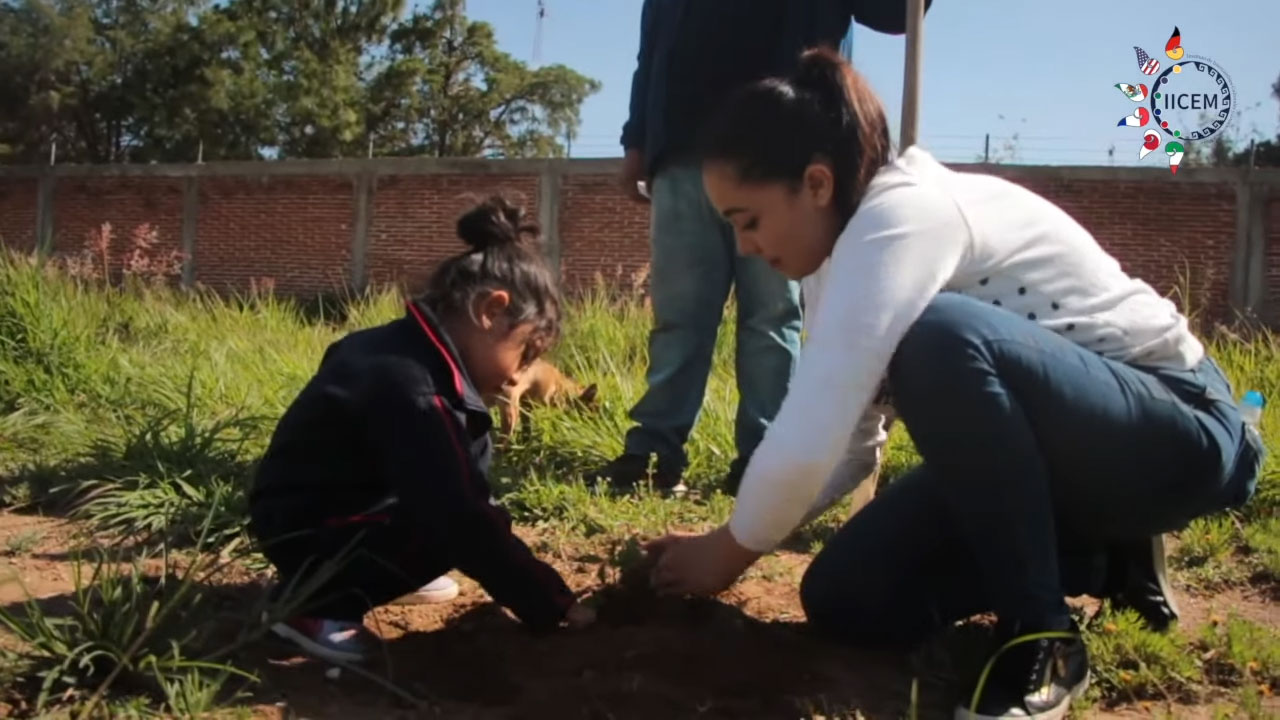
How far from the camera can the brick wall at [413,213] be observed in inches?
547

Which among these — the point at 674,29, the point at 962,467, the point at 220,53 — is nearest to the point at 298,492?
the point at 962,467

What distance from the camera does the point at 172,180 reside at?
19016mm

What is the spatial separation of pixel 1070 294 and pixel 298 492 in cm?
135

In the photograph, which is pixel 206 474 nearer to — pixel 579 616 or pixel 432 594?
pixel 432 594

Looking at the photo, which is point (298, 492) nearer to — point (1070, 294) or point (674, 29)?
point (1070, 294)

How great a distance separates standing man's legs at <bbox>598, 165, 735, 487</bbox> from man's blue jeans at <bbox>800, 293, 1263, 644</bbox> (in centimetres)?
144

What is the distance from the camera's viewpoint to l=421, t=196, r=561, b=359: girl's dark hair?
2.08m

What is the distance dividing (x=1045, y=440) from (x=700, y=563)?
1.90 feet

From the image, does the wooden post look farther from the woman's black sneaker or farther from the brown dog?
the woman's black sneaker

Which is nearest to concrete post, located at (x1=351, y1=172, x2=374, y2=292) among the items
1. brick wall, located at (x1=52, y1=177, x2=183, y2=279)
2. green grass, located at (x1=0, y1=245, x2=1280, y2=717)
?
brick wall, located at (x1=52, y1=177, x2=183, y2=279)

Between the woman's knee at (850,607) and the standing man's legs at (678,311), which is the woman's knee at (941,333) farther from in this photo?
the standing man's legs at (678,311)

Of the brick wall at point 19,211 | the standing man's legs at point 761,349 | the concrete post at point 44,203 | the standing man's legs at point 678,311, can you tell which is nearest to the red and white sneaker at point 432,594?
the standing man's legs at point 678,311

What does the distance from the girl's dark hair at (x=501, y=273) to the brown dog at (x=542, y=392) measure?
1.84 m

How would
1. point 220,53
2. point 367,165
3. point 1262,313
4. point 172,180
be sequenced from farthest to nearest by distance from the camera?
point 220,53, point 172,180, point 367,165, point 1262,313
